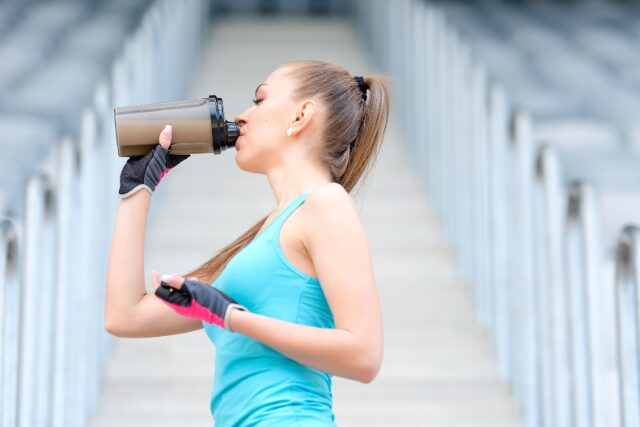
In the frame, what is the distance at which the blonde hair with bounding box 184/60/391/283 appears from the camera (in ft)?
3.54

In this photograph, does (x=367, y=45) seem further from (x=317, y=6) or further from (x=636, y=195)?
(x=636, y=195)

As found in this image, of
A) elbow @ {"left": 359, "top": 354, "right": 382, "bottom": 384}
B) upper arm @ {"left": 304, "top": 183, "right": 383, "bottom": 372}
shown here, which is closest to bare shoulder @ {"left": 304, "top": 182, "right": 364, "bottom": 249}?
upper arm @ {"left": 304, "top": 183, "right": 383, "bottom": 372}

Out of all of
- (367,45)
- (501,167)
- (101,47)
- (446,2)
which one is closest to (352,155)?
(501,167)

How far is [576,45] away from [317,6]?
264 cm

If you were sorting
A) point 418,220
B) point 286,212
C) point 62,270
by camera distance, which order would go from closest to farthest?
1. point 286,212
2. point 62,270
3. point 418,220

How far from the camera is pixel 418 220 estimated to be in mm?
3010

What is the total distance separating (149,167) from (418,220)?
1.97 meters

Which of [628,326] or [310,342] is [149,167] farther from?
[628,326]

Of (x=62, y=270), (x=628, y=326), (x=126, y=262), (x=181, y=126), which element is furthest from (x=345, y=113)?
(x=62, y=270)

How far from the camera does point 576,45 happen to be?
3639 mm

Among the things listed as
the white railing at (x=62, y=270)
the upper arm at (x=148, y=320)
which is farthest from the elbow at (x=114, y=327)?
the white railing at (x=62, y=270)

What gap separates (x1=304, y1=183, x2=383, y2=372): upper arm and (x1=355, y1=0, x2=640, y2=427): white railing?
0.64 m

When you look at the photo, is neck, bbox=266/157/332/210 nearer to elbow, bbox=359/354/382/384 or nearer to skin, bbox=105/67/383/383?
skin, bbox=105/67/383/383

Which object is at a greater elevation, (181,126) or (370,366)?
(181,126)
